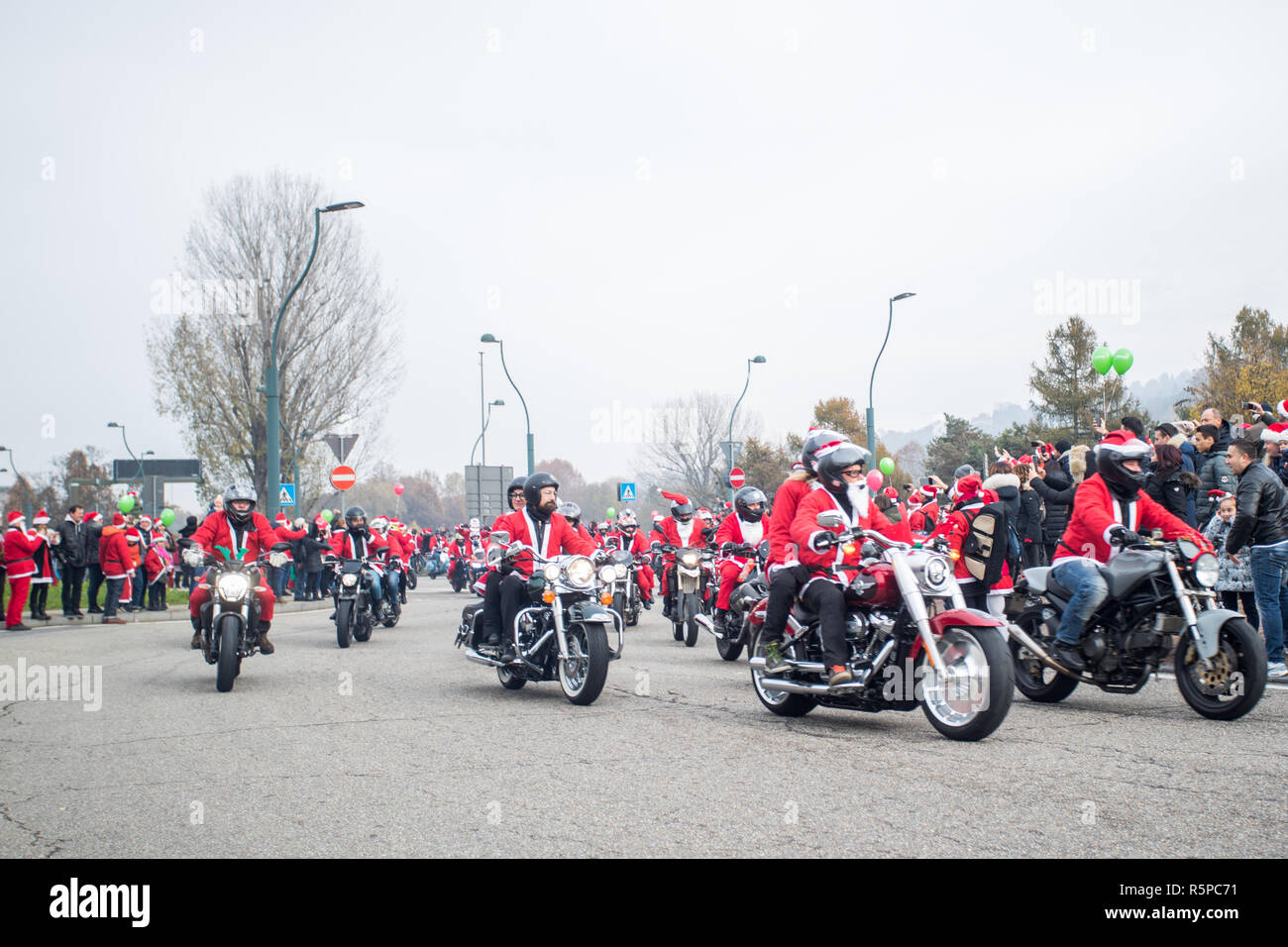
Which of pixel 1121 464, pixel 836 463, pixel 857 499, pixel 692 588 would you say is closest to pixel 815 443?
pixel 836 463

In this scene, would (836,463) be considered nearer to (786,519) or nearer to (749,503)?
(786,519)

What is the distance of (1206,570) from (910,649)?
199 cm

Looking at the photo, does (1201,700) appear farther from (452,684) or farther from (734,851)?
(452,684)

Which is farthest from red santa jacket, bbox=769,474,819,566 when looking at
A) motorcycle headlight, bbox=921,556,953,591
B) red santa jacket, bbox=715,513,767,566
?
red santa jacket, bbox=715,513,767,566

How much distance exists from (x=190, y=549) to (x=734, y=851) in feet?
24.8

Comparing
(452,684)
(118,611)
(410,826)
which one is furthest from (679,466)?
(410,826)

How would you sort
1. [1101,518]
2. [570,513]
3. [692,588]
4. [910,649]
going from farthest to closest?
[692,588] → [570,513] → [1101,518] → [910,649]

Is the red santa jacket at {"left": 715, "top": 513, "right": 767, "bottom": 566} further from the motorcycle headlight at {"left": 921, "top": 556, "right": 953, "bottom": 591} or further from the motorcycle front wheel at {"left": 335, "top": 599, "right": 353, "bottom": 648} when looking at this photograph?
the motorcycle headlight at {"left": 921, "top": 556, "right": 953, "bottom": 591}

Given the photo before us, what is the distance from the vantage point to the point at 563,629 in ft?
30.4

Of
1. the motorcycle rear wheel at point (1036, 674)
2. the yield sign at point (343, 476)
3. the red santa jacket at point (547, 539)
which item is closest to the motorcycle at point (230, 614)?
the red santa jacket at point (547, 539)

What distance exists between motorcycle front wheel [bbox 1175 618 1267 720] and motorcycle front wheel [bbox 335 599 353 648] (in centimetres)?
1030

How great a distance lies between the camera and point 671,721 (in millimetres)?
8055

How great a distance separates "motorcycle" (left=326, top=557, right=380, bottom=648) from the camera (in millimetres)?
14836

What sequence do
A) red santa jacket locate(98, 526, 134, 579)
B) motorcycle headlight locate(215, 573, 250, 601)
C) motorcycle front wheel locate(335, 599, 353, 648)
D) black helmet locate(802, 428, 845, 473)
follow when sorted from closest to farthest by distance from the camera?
black helmet locate(802, 428, 845, 473) → motorcycle headlight locate(215, 573, 250, 601) → motorcycle front wheel locate(335, 599, 353, 648) → red santa jacket locate(98, 526, 134, 579)
